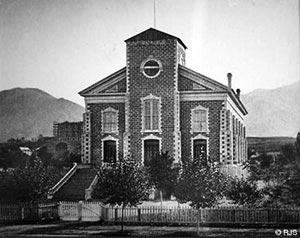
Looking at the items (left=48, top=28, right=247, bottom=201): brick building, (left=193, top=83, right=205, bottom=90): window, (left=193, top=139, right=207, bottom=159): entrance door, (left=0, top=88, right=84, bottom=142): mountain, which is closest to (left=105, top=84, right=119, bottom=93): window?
(left=48, top=28, right=247, bottom=201): brick building

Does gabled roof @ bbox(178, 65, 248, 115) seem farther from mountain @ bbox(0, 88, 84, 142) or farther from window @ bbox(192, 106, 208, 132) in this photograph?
mountain @ bbox(0, 88, 84, 142)

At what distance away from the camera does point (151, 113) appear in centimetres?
2939

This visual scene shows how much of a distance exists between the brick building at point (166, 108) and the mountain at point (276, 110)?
2373mm

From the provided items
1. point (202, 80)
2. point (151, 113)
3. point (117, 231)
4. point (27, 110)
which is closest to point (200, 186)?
point (117, 231)

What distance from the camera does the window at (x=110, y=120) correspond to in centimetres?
3020

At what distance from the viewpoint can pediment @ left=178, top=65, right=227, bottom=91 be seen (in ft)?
94.1

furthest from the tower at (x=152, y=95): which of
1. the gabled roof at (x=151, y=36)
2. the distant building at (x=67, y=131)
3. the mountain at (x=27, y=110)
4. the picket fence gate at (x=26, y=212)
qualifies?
the picket fence gate at (x=26, y=212)

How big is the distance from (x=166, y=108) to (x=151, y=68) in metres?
2.42

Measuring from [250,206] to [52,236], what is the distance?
26.7ft

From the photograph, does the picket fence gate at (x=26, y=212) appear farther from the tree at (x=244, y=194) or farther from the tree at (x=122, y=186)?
the tree at (x=244, y=194)

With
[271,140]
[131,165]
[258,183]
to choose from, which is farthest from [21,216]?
[271,140]

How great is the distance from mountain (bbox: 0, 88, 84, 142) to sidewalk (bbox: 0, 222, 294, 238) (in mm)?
7244

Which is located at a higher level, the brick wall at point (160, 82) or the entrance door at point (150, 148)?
the brick wall at point (160, 82)

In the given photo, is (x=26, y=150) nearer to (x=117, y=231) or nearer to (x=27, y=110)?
(x=27, y=110)
